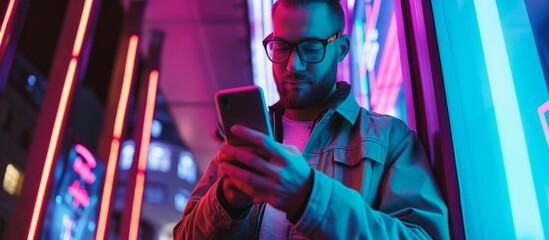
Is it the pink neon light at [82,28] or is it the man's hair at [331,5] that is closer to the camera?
the man's hair at [331,5]

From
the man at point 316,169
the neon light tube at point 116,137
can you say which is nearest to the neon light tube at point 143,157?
the neon light tube at point 116,137

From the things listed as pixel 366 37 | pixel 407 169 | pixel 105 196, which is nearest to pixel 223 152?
pixel 407 169

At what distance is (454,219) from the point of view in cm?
90

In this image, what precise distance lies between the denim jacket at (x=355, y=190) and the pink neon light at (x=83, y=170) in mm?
2691

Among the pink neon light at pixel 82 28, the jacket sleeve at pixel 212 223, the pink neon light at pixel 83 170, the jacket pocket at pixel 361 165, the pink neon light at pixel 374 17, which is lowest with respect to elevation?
the jacket sleeve at pixel 212 223

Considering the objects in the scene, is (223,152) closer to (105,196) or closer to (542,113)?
(542,113)

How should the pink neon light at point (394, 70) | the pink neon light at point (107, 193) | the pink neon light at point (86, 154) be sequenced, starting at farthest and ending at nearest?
the pink neon light at point (107, 193) < the pink neon light at point (86, 154) < the pink neon light at point (394, 70)

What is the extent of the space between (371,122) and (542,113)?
0.33 metres

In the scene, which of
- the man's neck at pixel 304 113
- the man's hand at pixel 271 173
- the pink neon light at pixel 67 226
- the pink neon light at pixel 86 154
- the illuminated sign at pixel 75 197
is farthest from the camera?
the pink neon light at pixel 86 154

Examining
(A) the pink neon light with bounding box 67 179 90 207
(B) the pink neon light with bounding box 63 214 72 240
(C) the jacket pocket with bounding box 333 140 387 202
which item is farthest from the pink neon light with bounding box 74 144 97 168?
(C) the jacket pocket with bounding box 333 140 387 202

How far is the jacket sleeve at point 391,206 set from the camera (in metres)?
0.72

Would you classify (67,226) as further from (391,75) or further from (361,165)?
(361,165)

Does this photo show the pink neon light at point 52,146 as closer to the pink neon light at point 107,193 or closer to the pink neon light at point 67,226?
the pink neon light at point 67,226

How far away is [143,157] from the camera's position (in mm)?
4859
